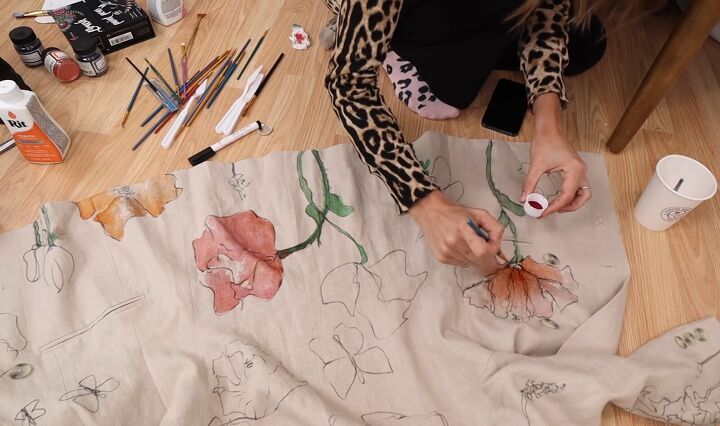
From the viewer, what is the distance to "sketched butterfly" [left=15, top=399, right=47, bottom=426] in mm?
741

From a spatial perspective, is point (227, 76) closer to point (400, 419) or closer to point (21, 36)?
point (21, 36)

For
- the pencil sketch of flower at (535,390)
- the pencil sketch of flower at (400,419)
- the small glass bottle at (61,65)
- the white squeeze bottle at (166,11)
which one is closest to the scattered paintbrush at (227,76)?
the white squeeze bottle at (166,11)

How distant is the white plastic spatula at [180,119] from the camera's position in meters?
1.12

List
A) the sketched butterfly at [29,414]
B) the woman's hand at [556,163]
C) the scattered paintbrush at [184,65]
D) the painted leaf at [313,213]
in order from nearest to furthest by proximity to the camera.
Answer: the sketched butterfly at [29,414] < the woman's hand at [556,163] < the painted leaf at [313,213] < the scattered paintbrush at [184,65]

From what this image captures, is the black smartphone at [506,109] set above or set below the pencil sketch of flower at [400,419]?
above

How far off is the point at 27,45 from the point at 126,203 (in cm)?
58

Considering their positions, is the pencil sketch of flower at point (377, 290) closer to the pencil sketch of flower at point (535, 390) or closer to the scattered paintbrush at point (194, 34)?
the pencil sketch of flower at point (535, 390)

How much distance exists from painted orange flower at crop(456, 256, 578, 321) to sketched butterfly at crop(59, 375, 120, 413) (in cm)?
61

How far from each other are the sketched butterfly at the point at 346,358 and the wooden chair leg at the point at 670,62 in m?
0.74

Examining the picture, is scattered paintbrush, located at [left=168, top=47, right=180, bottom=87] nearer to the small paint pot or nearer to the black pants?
the black pants

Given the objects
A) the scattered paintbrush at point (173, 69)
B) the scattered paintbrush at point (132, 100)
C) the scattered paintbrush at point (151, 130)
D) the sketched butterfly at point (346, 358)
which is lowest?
the sketched butterfly at point (346, 358)

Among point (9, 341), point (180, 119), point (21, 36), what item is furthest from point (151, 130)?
point (9, 341)

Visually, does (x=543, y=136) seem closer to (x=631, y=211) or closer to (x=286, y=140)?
(x=631, y=211)

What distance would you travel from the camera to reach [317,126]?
1.17 m
